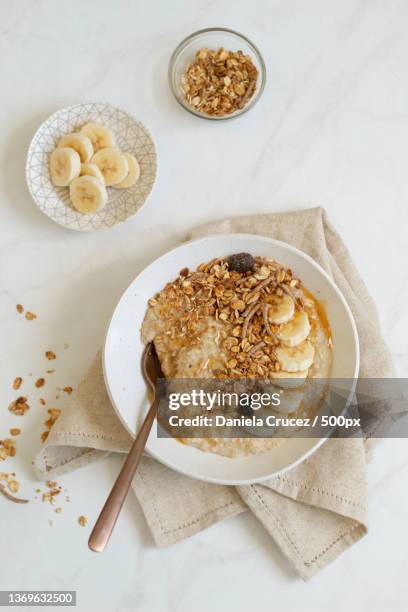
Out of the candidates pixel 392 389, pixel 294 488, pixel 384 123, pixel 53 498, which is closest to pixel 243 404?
pixel 294 488

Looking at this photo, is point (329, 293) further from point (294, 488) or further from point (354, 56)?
point (354, 56)

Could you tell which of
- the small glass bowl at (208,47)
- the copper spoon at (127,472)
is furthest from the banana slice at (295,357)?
the small glass bowl at (208,47)

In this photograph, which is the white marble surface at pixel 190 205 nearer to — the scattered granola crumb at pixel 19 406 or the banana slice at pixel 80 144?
the scattered granola crumb at pixel 19 406

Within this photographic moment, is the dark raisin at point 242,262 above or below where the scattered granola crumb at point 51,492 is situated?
above

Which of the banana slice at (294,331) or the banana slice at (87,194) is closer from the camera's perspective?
the banana slice at (294,331)

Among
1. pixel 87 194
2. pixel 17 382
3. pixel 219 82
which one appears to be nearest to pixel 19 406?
pixel 17 382

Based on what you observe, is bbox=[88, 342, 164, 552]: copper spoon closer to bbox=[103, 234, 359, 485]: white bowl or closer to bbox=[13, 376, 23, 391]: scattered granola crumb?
bbox=[103, 234, 359, 485]: white bowl
